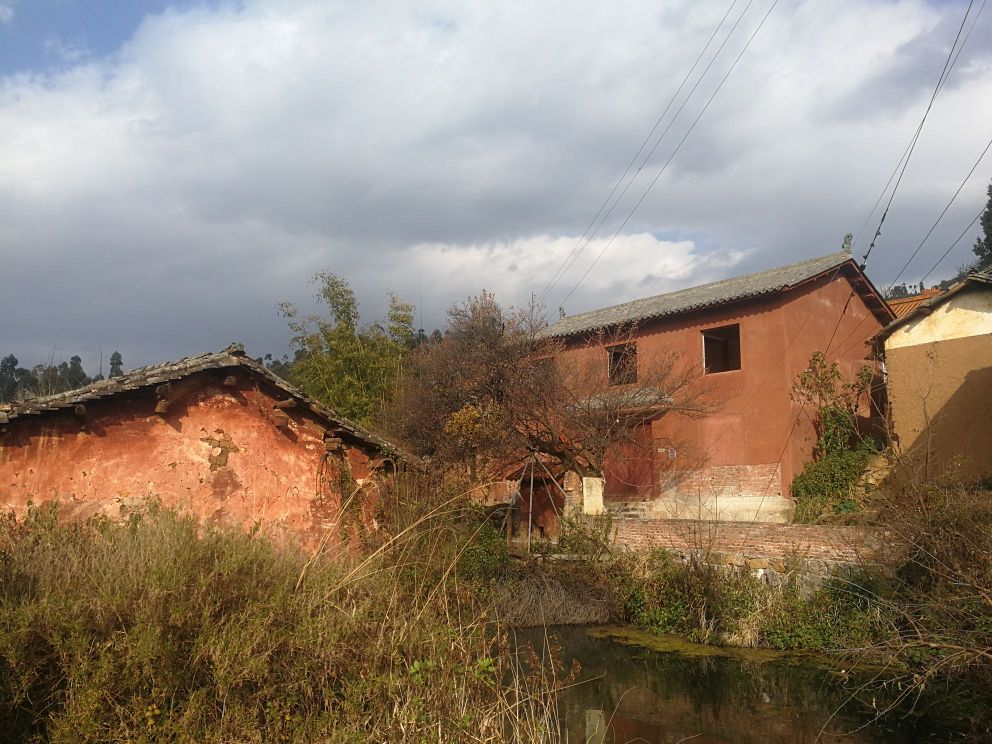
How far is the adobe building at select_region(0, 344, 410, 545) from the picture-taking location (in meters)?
9.56

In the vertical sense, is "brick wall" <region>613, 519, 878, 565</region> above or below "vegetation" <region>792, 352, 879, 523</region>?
below

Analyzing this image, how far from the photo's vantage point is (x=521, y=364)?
20.0 metres

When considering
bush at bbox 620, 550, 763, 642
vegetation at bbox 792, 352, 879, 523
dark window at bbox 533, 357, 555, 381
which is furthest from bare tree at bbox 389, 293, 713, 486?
bush at bbox 620, 550, 763, 642

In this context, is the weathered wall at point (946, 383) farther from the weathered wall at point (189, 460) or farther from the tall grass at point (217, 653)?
the tall grass at point (217, 653)

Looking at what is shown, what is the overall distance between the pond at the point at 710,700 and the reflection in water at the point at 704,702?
0.01m

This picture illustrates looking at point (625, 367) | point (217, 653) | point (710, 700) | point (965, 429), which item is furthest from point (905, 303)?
point (217, 653)

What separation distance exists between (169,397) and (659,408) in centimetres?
1313

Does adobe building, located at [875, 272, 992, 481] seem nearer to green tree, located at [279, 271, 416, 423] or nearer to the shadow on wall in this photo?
the shadow on wall

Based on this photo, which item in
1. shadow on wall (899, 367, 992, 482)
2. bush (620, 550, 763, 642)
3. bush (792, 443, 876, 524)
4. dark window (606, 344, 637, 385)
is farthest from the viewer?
dark window (606, 344, 637, 385)

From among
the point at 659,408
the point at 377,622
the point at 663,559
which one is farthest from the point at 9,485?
the point at 659,408

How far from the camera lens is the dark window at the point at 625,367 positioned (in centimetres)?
2169

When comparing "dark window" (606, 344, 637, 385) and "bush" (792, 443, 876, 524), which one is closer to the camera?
"bush" (792, 443, 876, 524)

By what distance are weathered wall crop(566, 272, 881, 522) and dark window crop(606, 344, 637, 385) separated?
0.27 m

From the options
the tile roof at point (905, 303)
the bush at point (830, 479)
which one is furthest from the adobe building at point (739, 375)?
the tile roof at point (905, 303)
